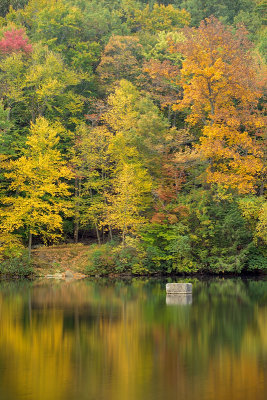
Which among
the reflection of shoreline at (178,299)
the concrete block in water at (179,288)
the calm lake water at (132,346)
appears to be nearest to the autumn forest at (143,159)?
the concrete block in water at (179,288)

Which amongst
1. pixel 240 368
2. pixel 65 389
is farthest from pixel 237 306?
pixel 65 389

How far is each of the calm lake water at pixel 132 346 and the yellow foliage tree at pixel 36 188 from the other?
11.6m

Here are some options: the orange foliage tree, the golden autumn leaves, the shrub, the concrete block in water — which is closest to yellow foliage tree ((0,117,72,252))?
the golden autumn leaves

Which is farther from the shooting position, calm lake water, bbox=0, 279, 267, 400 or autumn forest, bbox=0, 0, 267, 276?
autumn forest, bbox=0, 0, 267, 276

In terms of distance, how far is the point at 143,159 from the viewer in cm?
4084

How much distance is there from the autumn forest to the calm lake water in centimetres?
1108

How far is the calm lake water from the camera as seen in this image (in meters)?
10.7

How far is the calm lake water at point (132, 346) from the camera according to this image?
420 inches

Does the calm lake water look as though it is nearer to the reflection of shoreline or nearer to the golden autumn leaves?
the reflection of shoreline

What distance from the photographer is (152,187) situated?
130 ft

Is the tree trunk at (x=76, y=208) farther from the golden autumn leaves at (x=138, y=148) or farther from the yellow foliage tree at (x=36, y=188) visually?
the yellow foliage tree at (x=36, y=188)

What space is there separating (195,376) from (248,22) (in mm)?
57817

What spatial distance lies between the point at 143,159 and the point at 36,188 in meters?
7.56

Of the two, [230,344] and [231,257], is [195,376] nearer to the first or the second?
[230,344]
